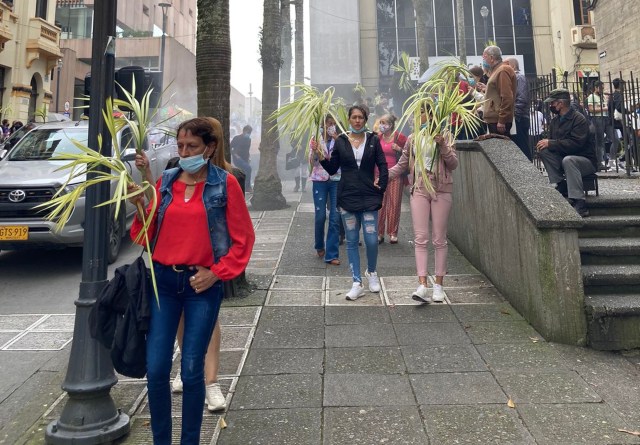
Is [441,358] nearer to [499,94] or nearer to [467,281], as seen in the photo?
[467,281]

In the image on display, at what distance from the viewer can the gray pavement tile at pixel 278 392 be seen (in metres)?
3.65

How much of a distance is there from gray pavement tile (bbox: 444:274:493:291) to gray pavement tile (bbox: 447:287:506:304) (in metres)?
0.13

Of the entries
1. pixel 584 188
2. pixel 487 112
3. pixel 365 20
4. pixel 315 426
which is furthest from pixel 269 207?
pixel 365 20

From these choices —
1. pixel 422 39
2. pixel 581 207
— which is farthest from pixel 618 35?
pixel 581 207

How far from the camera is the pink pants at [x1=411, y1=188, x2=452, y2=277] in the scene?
18.7 feet

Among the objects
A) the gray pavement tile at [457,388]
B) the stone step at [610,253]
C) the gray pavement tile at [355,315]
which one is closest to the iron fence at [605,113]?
the stone step at [610,253]

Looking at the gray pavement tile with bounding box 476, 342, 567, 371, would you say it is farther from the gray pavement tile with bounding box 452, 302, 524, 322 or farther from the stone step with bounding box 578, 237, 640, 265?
the stone step with bounding box 578, 237, 640, 265

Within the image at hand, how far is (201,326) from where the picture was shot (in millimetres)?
2906

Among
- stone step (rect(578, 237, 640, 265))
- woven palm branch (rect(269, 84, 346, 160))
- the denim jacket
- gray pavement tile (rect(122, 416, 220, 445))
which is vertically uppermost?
woven palm branch (rect(269, 84, 346, 160))

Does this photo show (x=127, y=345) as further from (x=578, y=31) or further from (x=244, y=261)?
(x=578, y=31)

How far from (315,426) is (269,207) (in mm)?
9534

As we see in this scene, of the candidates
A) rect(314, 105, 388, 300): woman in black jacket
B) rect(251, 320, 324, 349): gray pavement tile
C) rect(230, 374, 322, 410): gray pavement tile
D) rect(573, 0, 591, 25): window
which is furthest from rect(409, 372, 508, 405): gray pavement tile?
rect(573, 0, 591, 25): window

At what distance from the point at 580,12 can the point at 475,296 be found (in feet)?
111

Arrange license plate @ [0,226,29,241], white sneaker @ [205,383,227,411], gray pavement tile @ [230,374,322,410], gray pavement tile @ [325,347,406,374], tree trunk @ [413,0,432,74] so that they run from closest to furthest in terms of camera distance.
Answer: white sneaker @ [205,383,227,411] < gray pavement tile @ [230,374,322,410] < gray pavement tile @ [325,347,406,374] < license plate @ [0,226,29,241] < tree trunk @ [413,0,432,74]
